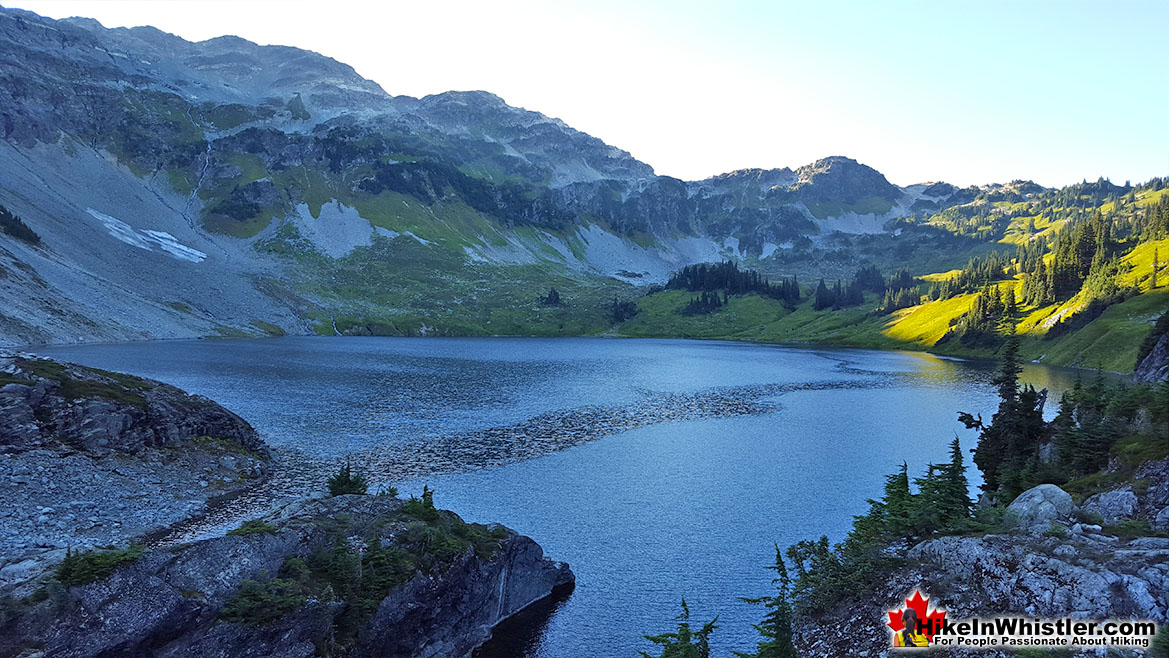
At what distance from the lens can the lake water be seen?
3700cm

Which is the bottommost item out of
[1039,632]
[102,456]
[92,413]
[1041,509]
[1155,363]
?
[102,456]

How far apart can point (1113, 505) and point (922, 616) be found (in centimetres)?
1101

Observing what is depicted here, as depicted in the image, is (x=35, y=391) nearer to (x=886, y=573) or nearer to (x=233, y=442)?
(x=233, y=442)

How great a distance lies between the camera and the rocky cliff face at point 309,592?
1997 cm

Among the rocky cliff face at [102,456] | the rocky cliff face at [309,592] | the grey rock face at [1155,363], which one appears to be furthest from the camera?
the grey rock face at [1155,363]

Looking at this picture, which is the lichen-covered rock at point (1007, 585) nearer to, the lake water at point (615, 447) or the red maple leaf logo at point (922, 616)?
the red maple leaf logo at point (922, 616)

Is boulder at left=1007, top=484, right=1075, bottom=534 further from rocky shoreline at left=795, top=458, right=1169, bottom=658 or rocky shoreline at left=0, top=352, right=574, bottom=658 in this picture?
rocky shoreline at left=0, top=352, right=574, bottom=658

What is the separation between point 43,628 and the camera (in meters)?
18.9

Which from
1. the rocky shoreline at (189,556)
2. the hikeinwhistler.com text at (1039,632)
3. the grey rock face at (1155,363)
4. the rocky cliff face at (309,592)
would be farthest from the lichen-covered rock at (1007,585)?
the grey rock face at (1155,363)

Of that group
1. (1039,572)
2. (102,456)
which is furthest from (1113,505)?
(102,456)

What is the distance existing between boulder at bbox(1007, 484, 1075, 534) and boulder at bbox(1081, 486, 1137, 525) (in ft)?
3.53

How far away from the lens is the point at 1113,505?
24.7m

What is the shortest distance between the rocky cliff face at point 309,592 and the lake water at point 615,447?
331 centimetres

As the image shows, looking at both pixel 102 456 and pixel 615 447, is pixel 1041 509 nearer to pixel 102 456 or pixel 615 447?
pixel 615 447
